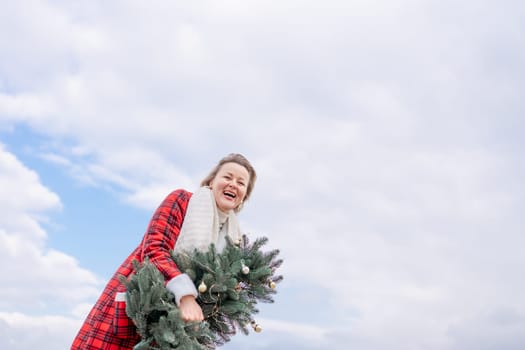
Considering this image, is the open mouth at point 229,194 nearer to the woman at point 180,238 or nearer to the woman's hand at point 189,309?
the woman at point 180,238

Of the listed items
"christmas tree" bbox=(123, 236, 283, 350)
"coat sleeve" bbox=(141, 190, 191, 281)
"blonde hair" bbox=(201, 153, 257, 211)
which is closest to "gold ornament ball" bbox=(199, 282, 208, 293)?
"christmas tree" bbox=(123, 236, 283, 350)

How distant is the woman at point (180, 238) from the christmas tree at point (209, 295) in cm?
11

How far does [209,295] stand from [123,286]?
65 centimetres

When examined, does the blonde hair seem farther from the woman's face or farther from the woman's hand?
the woman's hand

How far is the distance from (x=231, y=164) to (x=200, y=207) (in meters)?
0.53

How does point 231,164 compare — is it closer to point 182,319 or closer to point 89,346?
point 182,319

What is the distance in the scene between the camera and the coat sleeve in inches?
168

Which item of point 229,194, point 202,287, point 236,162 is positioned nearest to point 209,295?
point 202,287

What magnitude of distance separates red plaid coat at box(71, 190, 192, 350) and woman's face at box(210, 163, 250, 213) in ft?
0.90

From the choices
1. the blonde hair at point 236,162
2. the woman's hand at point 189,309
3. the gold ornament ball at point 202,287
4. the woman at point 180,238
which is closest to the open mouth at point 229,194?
the woman at point 180,238

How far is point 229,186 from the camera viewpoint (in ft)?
16.1

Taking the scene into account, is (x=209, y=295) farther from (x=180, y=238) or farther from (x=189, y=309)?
(x=180, y=238)

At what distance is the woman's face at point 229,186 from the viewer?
4877 millimetres

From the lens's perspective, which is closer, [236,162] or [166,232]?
[166,232]
